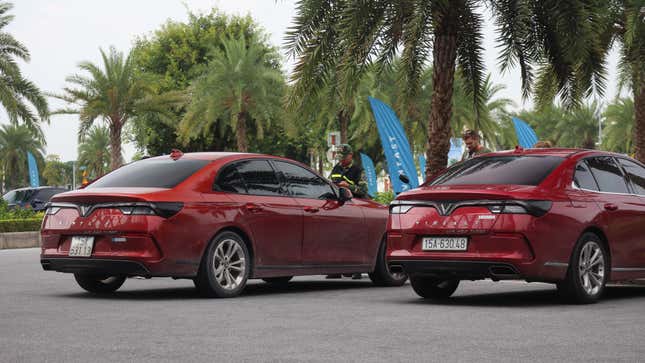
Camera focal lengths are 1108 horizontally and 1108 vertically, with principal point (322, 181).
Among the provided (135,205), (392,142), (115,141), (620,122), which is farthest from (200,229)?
(620,122)

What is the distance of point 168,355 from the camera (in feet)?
22.7

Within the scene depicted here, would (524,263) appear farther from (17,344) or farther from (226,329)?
(17,344)

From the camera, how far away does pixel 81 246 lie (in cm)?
1109

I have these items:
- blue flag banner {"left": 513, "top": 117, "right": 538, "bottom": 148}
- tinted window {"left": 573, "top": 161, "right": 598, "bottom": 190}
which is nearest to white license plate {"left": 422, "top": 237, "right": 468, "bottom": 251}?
tinted window {"left": 573, "top": 161, "right": 598, "bottom": 190}

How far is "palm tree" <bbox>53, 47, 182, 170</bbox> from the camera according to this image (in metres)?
47.6

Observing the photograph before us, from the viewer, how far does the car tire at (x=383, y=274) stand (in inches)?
525

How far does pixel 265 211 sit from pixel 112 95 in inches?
1458

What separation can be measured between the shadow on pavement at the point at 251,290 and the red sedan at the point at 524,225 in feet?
6.38

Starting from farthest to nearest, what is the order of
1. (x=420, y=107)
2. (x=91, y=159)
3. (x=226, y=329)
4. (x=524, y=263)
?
(x=91, y=159)
(x=420, y=107)
(x=524, y=263)
(x=226, y=329)

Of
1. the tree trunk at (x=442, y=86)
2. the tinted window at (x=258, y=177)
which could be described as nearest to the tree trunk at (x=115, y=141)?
the tree trunk at (x=442, y=86)

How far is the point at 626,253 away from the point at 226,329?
4.80 m

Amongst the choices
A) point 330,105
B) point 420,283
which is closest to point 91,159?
point 330,105

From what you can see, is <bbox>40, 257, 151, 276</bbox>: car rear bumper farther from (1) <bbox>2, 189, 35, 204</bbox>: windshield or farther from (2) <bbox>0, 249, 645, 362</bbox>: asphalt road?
(1) <bbox>2, 189, 35, 204</bbox>: windshield

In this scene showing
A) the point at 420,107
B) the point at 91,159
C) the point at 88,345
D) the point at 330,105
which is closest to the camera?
the point at 88,345
